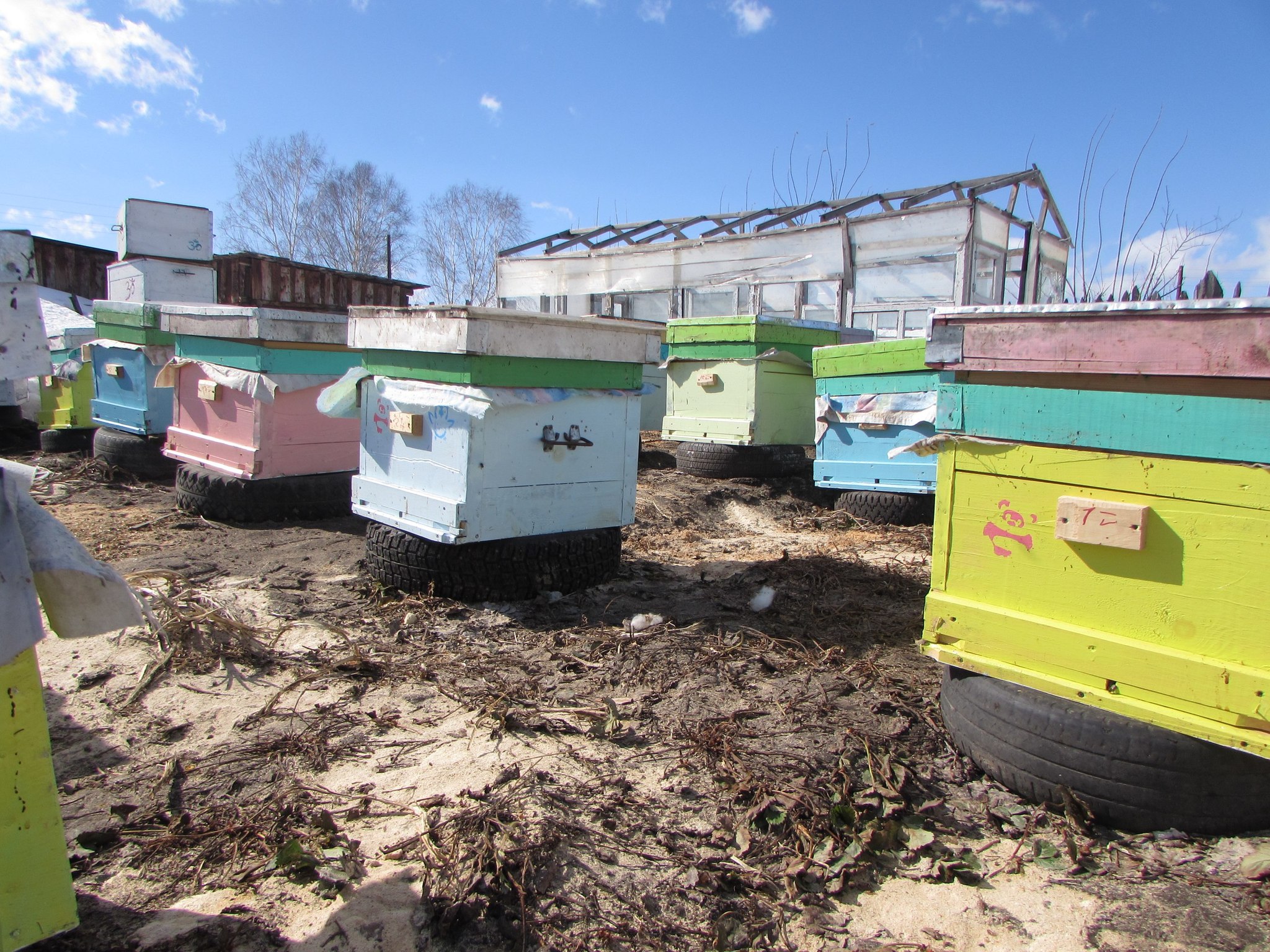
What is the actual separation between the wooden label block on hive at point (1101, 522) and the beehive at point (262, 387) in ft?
14.8

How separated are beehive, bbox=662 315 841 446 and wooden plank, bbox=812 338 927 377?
982 millimetres

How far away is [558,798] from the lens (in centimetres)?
233

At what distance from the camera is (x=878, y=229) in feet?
33.8

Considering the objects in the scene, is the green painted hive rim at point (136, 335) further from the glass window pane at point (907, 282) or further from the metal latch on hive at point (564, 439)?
the glass window pane at point (907, 282)

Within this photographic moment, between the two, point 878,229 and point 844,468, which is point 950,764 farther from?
point 878,229

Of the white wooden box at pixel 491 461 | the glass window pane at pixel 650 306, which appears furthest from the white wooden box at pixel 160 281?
the white wooden box at pixel 491 461

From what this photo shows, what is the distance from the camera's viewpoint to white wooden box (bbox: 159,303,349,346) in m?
5.11

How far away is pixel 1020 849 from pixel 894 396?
3904mm

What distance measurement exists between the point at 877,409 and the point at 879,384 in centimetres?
18

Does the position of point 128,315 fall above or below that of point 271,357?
above

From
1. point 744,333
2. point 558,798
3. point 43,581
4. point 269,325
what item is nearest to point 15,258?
point 43,581

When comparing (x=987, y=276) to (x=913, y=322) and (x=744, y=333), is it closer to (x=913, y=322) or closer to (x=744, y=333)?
(x=913, y=322)

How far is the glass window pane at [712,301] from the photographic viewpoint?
1228 cm

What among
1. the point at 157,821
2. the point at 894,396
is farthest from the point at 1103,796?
the point at 894,396
